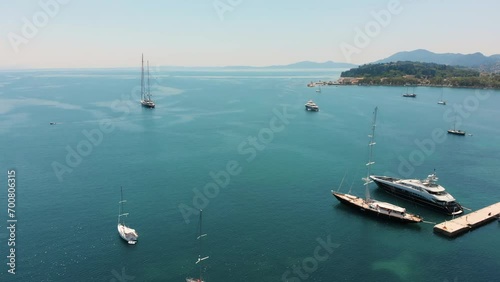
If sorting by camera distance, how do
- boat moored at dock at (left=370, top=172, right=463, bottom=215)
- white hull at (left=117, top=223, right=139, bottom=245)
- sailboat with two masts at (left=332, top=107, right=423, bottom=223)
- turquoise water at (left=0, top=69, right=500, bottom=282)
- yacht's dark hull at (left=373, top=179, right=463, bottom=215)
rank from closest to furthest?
1. turquoise water at (left=0, top=69, right=500, bottom=282)
2. white hull at (left=117, top=223, right=139, bottom=245)
3. sailboat with two masts at (left=332, top=107, right=423, bottom=223)
4. yacht's dark hull at (left=373, top=179, right=463, bottom=215)
5. boat moored at dock at (left=370, top=172, right=463, bottom=215)

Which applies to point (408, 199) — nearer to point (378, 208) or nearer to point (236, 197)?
point (378, 208)

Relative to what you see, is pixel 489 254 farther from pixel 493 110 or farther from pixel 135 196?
pixel 493 110

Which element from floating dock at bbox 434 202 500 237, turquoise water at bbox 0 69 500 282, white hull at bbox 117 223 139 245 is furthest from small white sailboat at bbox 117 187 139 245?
floating dock at bbox 434 202 500 237

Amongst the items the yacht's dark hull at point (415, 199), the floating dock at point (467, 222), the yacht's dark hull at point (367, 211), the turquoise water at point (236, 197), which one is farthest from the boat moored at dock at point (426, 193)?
the yacht's dark hull at point (367, 211)

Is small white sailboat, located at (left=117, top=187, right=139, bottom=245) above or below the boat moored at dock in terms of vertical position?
below

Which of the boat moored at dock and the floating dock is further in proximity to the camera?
the boat moored at dock

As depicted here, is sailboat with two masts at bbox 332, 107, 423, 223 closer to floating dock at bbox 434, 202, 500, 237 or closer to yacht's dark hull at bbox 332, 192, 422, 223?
yacht's dark hull at bbox 332, 192, 422, 223

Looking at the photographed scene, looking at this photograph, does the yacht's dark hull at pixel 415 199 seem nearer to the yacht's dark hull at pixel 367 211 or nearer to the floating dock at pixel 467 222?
the floating dock at pixel 467 222

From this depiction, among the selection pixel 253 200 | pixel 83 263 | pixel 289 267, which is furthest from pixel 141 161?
pixel 289 267

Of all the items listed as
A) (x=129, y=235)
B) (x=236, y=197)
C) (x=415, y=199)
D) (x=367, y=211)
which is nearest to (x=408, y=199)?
(x=415, y=199)
